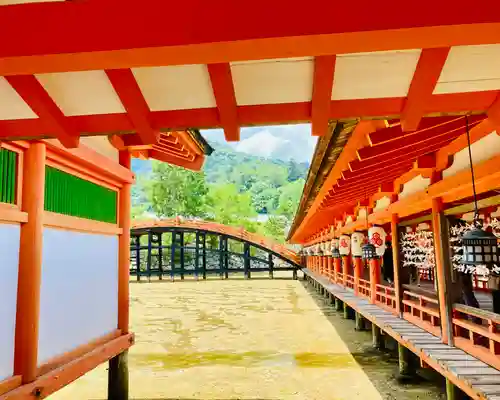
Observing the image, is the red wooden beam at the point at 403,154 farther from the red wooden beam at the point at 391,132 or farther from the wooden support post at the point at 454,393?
the wooden support post at the point at 454,393

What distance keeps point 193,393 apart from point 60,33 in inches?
276

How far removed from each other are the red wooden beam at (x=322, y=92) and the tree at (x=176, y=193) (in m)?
51.0

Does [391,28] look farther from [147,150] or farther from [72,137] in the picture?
[147,150]

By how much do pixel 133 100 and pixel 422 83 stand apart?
1.67 metres

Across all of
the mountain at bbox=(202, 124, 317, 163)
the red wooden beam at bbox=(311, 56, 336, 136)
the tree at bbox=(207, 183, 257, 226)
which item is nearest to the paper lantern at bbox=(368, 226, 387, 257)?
the red wooden beam at bbox=(311, 56, 336, 136)

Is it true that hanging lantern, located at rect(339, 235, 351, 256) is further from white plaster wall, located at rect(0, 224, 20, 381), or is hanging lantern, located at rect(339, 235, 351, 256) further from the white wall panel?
the white wall panel

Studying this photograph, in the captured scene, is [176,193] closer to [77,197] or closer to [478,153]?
[77,197]

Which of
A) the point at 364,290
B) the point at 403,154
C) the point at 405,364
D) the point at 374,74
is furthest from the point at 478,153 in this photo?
the point at 364,290

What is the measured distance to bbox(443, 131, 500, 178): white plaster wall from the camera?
491 centimetres

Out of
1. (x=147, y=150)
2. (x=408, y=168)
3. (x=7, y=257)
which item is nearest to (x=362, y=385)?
(x=408, y=168)

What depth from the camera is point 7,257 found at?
4004 millimetres

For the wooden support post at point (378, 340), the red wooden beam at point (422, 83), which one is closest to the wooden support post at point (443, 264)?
the wooden support post at point (378, 340)

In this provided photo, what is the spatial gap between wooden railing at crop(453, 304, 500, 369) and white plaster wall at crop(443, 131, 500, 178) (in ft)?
6.15

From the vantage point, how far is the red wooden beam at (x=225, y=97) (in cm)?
240
